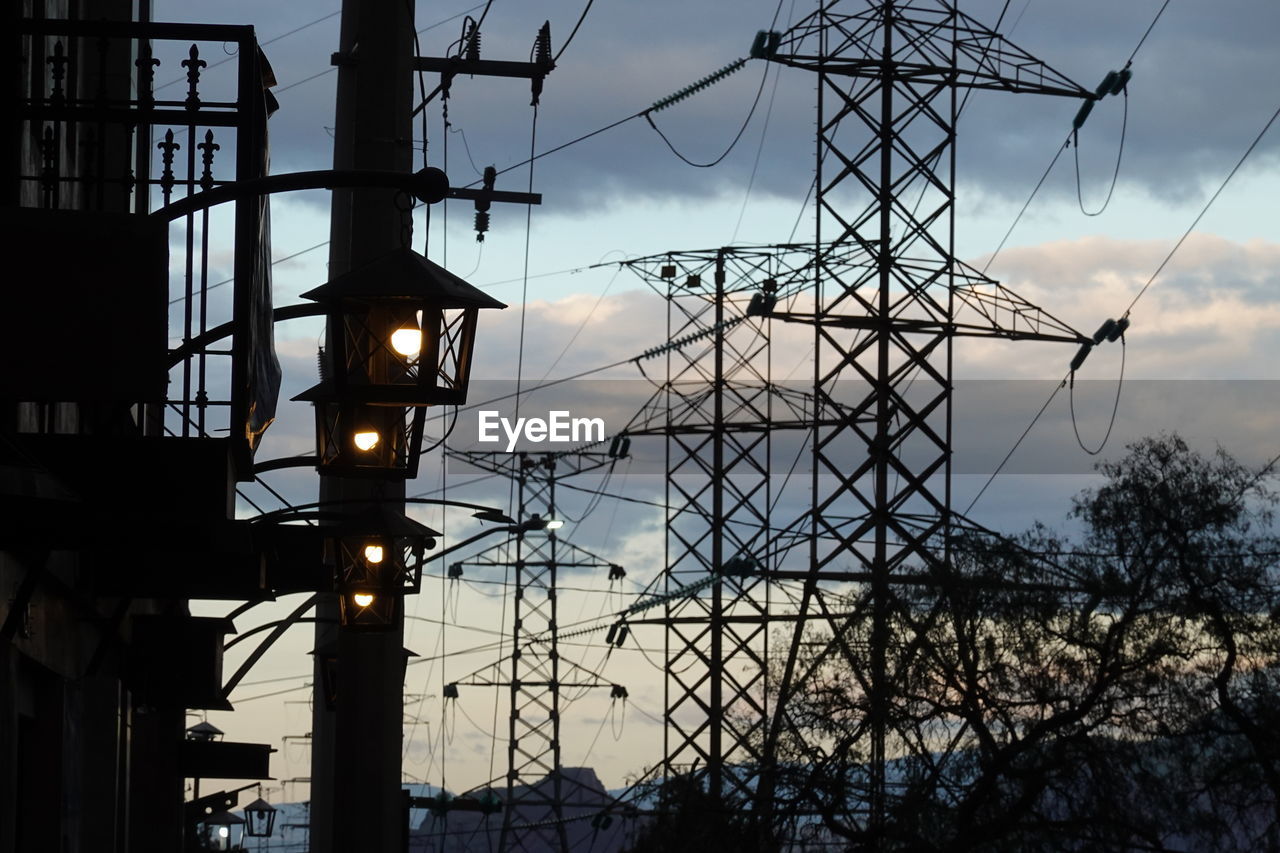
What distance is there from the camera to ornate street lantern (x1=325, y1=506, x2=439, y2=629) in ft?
31.5

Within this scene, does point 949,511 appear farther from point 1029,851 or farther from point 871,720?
point 1029,851

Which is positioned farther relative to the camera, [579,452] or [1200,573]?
[579,452]

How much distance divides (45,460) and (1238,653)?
15.4 metres

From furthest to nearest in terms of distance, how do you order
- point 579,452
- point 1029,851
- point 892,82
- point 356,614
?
point 579,452 < point 892,82 < point 1029,851 < point 356,614

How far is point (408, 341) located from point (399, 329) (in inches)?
2.6

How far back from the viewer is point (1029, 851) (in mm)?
19938

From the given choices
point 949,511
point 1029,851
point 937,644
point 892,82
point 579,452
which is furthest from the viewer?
point 579,452

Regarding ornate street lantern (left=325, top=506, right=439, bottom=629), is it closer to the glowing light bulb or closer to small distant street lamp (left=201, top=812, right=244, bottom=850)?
the glowing light bulb

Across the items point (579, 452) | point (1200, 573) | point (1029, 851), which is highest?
point (579, 452)

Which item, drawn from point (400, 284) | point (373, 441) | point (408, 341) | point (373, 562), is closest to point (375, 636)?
point (373, 562)

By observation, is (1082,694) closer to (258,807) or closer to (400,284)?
(400,284)

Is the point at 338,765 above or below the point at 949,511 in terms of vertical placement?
below

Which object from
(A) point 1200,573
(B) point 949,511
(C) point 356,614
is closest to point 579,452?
(B) point 949,511

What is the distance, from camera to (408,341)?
26.2 ft
